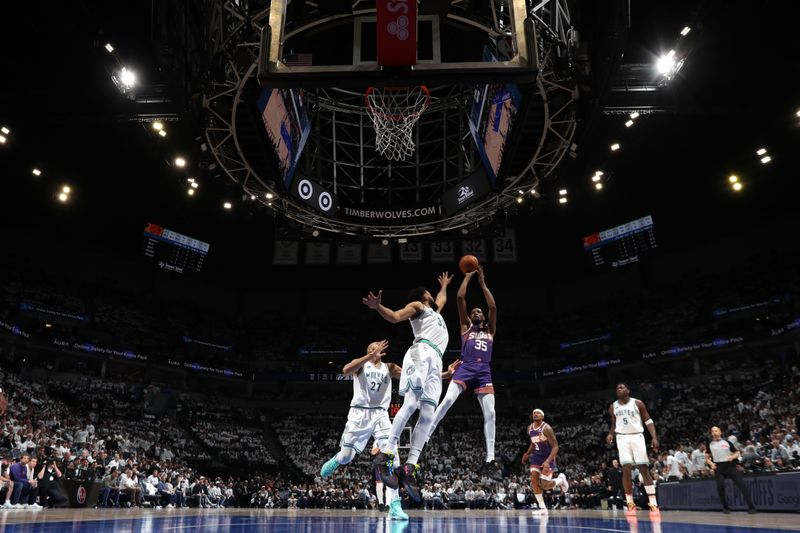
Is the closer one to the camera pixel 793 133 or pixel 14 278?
pixel 793 133

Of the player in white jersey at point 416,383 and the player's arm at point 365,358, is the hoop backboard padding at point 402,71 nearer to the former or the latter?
the player in white jersey at point 416,383

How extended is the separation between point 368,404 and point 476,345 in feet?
6.11

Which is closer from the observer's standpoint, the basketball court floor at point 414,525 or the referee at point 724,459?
the basketball court floor at point 414,525

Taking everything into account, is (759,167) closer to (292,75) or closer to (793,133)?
(793,133)

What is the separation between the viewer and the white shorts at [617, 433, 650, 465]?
29.7 ft

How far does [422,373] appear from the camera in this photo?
238 inches

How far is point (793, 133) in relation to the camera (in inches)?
886

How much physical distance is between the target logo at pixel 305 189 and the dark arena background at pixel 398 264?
0.08 metres

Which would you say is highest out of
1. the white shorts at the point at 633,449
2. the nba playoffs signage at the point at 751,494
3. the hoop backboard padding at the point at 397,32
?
the hoop backboard padding at the point at 397,32

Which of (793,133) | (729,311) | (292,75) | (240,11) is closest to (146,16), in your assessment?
(240,11)

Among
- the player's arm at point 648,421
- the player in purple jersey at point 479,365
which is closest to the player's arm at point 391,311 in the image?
the player in purple jersey at point 479,365

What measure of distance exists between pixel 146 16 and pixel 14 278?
2082 cm

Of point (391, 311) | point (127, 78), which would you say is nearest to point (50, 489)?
point (127, 78)

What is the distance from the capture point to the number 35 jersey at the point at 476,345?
7.64m
